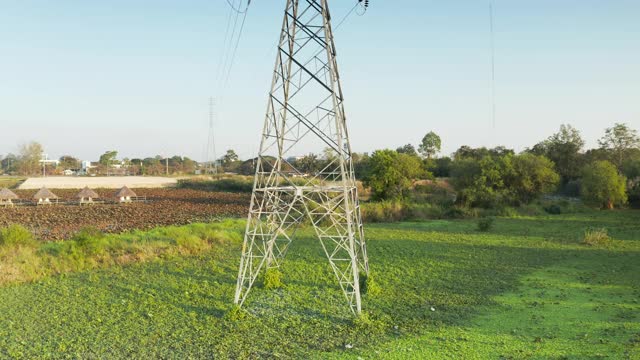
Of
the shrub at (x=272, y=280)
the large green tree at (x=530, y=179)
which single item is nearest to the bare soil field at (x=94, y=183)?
the large green tree at (x=530, y=179)

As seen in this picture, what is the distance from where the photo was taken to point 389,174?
37.7 meters

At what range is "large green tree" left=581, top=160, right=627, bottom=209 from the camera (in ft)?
116

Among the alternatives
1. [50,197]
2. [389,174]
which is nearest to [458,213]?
[389,174]

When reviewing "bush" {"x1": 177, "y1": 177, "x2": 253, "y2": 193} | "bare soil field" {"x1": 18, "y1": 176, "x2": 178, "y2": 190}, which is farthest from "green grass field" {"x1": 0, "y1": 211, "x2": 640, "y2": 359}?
"bare soil field" {"x1": 18, "y1": 176, "x2": 178, "y2": 190}

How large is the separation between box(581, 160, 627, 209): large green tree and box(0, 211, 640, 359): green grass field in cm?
1897

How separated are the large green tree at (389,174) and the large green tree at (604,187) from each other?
1233 cm

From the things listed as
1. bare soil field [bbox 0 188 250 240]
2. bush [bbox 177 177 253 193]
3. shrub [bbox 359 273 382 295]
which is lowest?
bare soil field [bbox 0 188 250 240]

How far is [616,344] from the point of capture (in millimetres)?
9117

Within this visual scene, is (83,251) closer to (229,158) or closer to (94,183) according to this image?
(94,183)

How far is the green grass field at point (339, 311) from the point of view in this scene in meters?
8.99

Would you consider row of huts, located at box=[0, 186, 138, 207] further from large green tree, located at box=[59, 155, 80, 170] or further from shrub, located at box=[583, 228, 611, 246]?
large green tree, located at box=[59, 155, 80, 170]

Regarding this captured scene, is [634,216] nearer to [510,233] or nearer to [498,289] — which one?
[510,233]

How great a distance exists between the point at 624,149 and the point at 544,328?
43702mm

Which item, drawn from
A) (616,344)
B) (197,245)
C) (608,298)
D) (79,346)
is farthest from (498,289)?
(197,245)
